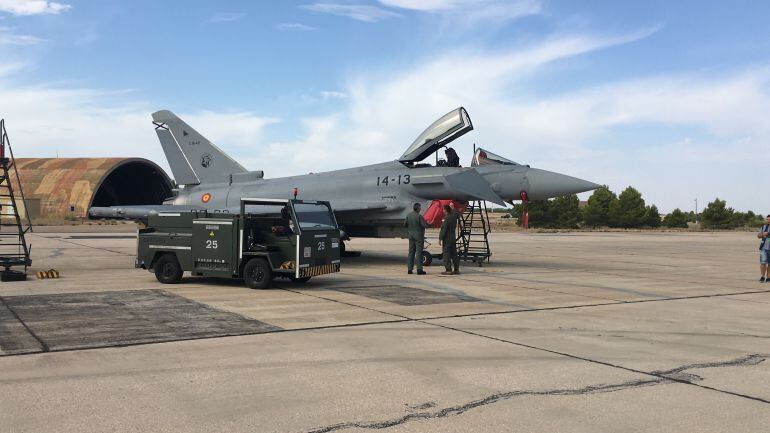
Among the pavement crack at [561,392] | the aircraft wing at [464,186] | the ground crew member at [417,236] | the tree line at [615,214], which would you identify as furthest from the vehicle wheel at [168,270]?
the tree line at [615,214]

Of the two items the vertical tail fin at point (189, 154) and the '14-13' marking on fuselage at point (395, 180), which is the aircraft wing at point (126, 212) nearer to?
the vertical tail fin at point (189, 154)

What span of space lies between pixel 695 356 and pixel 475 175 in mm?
10802

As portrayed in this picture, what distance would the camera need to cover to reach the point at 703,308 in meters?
9.75

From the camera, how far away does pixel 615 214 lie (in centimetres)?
7094

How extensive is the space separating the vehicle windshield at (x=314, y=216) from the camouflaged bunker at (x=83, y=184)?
4484 centimetres

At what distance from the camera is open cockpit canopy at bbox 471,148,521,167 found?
1706 centimetres

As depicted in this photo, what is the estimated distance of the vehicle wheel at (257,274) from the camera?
437 inches

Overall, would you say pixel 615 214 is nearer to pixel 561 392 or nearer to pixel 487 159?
pixel 487 159

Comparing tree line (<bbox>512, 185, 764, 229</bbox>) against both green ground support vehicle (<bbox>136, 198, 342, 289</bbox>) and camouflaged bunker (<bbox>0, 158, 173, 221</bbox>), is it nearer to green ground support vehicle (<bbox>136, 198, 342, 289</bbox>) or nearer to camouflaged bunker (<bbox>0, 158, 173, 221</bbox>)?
camouflaged bunker (<bbox>0, 158, 173, 221</bbox>)

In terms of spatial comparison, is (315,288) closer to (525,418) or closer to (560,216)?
(525,418)

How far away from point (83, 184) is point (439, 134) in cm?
4512

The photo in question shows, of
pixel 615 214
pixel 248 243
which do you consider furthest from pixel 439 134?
pixel 615 214

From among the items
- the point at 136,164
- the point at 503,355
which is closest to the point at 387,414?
the point at 503,355

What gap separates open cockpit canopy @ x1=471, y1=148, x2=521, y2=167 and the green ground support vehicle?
6241mm
